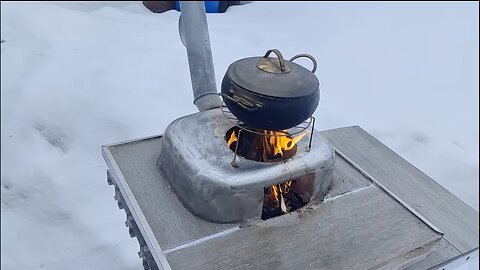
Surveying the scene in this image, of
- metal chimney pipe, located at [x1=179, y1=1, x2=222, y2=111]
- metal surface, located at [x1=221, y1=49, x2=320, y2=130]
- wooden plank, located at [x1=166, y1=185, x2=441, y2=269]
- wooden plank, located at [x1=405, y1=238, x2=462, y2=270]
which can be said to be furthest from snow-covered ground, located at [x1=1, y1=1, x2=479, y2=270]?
metal surface, located at [x1=221, y1=49, x2=320, y2=130]

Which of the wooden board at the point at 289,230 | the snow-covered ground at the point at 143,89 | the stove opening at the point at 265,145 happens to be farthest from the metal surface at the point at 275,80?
the snow-covered ground at the point at 143,89

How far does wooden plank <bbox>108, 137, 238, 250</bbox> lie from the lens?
1268 mm

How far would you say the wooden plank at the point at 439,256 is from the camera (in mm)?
1392

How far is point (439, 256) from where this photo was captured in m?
1.45

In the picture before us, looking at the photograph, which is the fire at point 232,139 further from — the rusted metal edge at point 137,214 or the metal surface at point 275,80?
the rusted metal edge at point 137,214

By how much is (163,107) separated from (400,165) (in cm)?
138

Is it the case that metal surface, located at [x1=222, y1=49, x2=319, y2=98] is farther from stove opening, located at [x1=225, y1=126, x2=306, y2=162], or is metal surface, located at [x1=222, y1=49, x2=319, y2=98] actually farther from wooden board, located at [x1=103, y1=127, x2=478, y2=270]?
wooden board, located at [x1=103, y1=127, x2=478, y2=270]

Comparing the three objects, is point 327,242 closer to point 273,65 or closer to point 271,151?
point 271,151

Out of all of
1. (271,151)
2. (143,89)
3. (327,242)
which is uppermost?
(271,151)

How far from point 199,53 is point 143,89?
1312 mm

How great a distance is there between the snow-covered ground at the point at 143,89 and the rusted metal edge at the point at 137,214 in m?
0.52

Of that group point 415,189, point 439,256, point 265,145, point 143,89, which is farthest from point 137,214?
point 143,89

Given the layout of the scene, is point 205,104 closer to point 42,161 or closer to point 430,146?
point 42,161

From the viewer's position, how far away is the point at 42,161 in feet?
7.50
